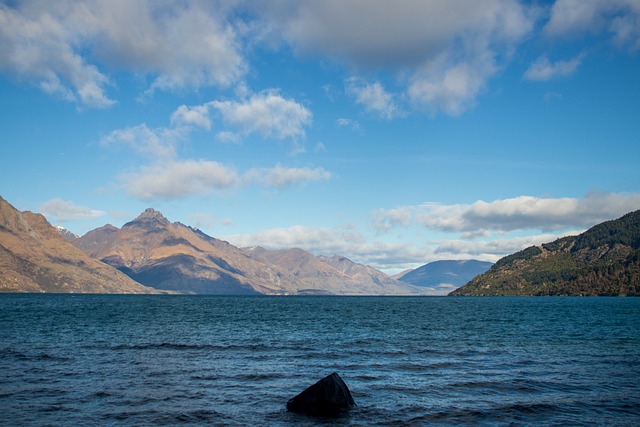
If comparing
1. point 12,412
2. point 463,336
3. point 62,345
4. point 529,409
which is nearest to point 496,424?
point 529,409

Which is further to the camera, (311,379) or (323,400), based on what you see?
(311,379)

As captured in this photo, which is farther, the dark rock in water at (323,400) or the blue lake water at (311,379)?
the dark rock in water at (323,400)

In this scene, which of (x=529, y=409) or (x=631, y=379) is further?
(x=631, y=379)

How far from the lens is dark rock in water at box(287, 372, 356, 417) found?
100ft

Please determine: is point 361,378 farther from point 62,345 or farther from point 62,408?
point 62,345

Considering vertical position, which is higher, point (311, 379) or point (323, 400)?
point (323, 400)

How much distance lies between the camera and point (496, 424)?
91.5 feet

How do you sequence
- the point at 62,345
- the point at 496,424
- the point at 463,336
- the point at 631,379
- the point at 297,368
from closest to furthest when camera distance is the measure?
1. the point at 496,424
2. the point at 631,379
3. the point at 297,368
4. the point at 62,345
5. the point at 463,336

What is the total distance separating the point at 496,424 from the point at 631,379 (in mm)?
20510

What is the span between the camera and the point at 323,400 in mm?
30562

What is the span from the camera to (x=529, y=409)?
1220 inches

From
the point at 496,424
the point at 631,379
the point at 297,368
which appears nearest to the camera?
the point at 496,424

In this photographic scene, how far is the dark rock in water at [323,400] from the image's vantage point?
30500 mm

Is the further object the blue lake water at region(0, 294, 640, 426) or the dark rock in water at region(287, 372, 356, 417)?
the dark rock in water at region(287, 372, 356, 417)
